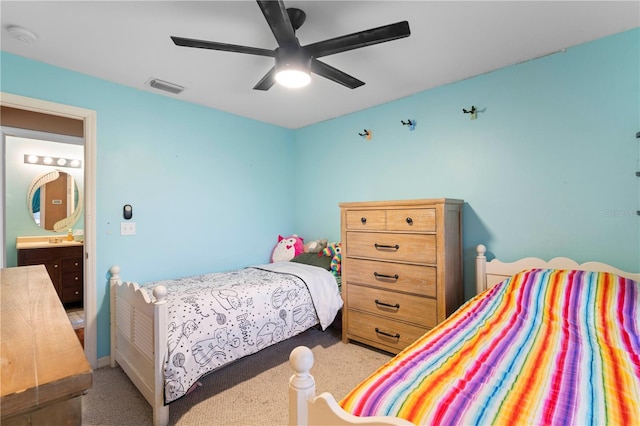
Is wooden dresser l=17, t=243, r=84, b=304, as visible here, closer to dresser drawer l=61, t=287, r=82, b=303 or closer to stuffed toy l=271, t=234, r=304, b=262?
dresser drawer l=61, t=287, r=82, b=303

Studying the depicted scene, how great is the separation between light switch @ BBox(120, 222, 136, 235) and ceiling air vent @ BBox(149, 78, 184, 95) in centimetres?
119

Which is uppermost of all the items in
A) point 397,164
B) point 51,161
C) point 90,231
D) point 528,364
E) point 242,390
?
point 51,161

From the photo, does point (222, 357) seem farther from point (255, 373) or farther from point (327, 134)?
point (327, 134)

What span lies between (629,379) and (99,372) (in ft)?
10.2

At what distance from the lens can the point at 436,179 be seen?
276 cm

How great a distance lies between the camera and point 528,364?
1.13 metres

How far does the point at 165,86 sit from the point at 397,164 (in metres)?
2.20

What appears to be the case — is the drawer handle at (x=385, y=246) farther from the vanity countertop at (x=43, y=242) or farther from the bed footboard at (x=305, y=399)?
the vanity countertop at (x=43, y=242)

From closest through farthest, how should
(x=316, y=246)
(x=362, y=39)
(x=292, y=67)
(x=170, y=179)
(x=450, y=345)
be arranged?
(x=450, y=345), (x=362, y=39), (x=292, y=67), (x=170, y=179), (x=316, y=246)

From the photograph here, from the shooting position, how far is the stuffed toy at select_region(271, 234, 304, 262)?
3.57 meters

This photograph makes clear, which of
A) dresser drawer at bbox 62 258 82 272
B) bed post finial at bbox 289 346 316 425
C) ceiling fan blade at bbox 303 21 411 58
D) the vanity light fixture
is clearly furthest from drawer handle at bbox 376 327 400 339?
the vanity light fixture

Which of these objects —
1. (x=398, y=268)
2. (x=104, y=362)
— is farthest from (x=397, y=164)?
(x=104, y=362)

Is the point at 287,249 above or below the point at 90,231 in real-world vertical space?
below

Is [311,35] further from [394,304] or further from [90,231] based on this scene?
[90,231]
